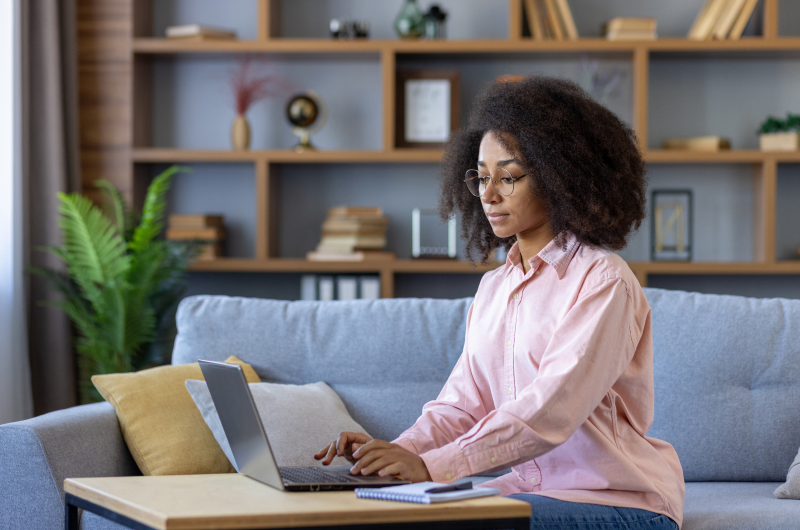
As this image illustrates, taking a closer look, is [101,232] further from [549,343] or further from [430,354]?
[549,343]

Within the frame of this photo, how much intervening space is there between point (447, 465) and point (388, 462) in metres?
0.09

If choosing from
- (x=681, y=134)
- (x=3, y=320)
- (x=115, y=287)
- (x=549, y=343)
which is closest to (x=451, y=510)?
(x=549, y=343)

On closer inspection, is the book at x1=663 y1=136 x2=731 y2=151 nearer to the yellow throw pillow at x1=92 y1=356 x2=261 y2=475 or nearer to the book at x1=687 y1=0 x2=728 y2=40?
the book at x1=687 y1=0 x2=728 y2=40

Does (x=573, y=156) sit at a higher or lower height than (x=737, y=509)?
higher

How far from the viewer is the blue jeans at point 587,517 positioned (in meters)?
1.28

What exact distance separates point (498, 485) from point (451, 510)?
0.52 meters

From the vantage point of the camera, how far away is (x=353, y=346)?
85.9 inches

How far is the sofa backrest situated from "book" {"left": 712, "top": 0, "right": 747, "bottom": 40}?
66.2 inches

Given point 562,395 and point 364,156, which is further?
point 364,156

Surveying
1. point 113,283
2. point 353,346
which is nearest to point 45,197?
point 113,283

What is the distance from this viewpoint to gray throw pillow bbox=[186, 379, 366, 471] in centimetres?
186

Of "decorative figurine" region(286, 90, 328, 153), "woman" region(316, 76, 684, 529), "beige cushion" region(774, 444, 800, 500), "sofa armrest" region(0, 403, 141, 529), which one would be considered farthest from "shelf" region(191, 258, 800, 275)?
"woman" region(316, 76, 684, 529)

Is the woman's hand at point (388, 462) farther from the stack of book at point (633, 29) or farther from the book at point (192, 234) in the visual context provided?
the stack of book at point (633, 29)

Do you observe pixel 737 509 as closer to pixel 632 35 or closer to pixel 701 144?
pixel 701 144
